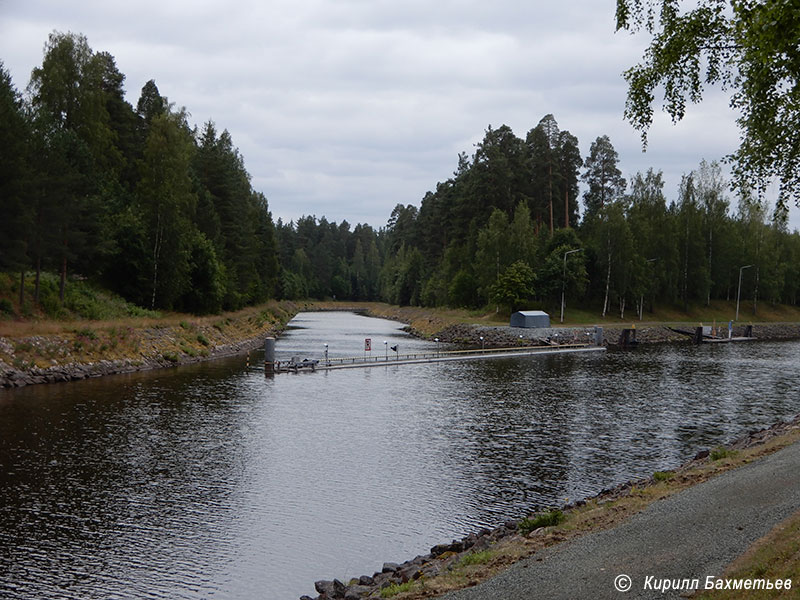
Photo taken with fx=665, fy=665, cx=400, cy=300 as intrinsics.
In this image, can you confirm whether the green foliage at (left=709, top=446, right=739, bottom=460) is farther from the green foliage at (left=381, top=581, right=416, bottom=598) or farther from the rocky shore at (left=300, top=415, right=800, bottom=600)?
the green foliage at (left=381, top=581, right=416, bottom=598)

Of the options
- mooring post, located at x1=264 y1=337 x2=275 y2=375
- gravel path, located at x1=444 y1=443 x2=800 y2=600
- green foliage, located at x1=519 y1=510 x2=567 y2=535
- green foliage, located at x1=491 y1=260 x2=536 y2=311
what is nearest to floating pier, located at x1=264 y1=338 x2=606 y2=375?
mooring post, located at x1=264 y1=337 x2=275 y2=375

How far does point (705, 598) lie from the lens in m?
8.94

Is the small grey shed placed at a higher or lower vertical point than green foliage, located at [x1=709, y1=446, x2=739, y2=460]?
higher

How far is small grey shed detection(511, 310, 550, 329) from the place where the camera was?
281 feet

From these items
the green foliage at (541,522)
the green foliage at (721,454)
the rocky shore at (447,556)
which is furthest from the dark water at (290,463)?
the green foliage at (721,454)

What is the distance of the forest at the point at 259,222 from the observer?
5288 centimetres

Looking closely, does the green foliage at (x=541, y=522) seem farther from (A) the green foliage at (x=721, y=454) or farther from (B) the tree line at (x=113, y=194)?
(B) the tree line at (x=113, y=194)

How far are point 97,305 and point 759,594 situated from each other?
57.5 m

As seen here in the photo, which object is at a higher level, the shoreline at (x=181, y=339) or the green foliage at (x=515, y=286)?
the green foliage at (x=515, y=286)

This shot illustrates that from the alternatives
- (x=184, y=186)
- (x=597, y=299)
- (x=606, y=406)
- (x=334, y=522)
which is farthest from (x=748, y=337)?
(x=334, y=522)

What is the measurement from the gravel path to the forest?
42.6 meters

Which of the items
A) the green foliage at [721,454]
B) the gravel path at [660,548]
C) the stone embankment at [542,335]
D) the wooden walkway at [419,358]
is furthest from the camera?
the stone embankment at [542,335]

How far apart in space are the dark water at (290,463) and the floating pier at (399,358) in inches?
→ 129

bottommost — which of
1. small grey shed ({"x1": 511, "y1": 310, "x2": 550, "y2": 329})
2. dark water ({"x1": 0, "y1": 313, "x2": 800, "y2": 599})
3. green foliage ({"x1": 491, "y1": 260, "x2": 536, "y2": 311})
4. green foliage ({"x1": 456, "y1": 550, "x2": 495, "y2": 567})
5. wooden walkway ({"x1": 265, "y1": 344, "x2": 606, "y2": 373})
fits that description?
dark water ({"x1": 0, "y1": 313, "x2": 800, "y2": 599})
